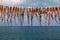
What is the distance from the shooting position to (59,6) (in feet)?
92.5

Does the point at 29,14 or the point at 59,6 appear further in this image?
the point at 29,14

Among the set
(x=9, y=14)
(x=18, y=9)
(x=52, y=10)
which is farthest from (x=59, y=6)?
(x=9, y=14)

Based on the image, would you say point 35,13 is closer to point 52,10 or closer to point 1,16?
point 52,10

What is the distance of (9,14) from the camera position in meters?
29.0

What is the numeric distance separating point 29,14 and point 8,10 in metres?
4.13

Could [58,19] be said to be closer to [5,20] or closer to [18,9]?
[18,9]

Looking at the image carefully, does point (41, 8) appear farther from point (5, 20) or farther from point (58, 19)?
point (5, 20)

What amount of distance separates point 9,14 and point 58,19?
29.8ft

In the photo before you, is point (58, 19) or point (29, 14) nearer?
point (58, 19)

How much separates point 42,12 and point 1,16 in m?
7.77

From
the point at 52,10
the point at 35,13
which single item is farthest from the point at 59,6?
the point at 35,13

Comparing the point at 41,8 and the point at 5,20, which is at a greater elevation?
the point at 41,8

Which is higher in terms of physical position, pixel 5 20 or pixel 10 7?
pixel 10 7

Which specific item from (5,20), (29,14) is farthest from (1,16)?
(29,14)
